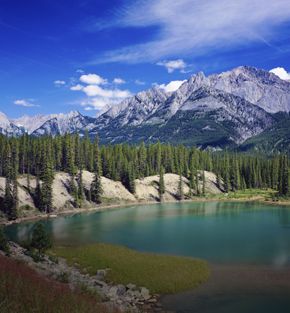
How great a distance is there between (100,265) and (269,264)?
23961 millimetres

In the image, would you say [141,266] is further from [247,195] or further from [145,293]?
[247,195]

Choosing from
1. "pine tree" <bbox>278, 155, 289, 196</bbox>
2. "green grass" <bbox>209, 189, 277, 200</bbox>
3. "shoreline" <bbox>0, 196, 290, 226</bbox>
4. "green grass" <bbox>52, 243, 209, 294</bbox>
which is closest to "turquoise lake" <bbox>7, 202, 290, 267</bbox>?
"green grass" <bbox>52, 243, 209, 294</bbox>

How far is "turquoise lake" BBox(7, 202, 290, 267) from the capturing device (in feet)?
208

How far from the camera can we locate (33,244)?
56.9 m

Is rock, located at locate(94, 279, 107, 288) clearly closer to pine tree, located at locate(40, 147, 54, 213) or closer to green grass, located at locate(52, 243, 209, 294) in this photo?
green grass, located at locate(52, 243, 209, 294)

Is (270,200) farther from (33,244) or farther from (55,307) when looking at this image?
(55,307)

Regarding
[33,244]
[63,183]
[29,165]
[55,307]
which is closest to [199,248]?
[33,244]

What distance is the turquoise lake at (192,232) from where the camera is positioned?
6328 cm

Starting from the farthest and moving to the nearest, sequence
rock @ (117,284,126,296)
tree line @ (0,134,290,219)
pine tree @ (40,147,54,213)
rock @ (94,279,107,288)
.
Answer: tree line @ (0,134,290,219) < pine tree @ (40,147,54,213) < rock @ (94,279,107,288) < rock @ (117,284,126,296)

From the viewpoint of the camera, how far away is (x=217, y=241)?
7300 cm

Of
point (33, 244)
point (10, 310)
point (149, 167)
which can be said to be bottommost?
point (33, 244)

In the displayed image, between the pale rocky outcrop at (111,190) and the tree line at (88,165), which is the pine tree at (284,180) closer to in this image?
the tree line at (88,165)

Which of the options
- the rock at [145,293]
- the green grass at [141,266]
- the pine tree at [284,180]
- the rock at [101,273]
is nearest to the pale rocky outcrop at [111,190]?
the pine tree at [284,180]

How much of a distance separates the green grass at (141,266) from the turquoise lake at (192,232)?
5.19 meters
